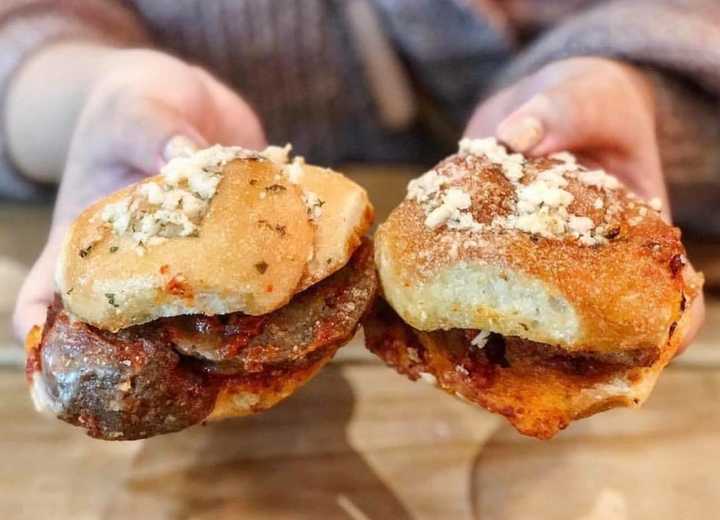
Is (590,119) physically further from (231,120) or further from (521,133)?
(231,120)

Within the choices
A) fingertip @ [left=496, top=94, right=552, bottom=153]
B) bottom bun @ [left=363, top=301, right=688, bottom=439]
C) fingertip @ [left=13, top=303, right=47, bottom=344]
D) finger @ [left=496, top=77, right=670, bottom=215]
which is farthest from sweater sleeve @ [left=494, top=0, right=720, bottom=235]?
fingertip @ [left=13, top=303, right=47, bottom=344]

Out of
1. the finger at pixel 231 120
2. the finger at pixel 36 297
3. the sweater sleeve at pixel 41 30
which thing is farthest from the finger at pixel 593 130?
the sweater sleeve at pixel 41 30

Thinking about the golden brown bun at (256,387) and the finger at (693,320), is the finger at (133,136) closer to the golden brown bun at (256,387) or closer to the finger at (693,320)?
the golden brown bun at (256,387)

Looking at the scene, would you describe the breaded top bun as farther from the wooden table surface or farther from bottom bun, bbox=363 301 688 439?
the wooden table surface

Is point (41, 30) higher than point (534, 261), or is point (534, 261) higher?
point (534, 261)

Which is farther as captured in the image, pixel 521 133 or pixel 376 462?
pixel 376 462

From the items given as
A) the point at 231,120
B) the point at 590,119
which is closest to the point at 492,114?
the point at 590,119

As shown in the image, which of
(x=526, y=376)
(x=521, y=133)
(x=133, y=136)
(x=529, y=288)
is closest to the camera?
(x=529, y=288)

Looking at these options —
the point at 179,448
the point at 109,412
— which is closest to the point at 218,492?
the point at 179,448
